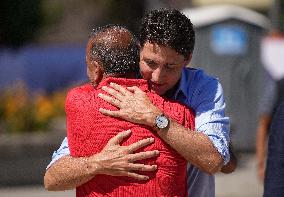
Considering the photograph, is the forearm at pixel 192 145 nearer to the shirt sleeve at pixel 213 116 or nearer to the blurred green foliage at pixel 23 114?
the shirt sleeve at pixel 213 116

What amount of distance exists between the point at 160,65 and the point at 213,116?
10.1 inches

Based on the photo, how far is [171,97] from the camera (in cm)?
340

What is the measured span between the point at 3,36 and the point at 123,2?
175 inches

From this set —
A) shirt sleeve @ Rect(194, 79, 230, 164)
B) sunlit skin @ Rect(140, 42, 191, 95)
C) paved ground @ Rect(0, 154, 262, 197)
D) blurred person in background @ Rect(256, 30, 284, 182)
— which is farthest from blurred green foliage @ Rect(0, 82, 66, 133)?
sunlit skin @ Rect(140, 42, 191, 95)

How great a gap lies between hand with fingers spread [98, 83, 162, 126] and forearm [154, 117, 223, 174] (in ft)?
0.22

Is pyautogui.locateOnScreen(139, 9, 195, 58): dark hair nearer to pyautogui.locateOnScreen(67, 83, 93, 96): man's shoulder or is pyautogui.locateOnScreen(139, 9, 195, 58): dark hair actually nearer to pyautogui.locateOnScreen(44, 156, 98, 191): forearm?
pyautogui.locateOnScreen(67, 83, 93, 96): man's shoulder

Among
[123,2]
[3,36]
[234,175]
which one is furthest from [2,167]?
[123,2]

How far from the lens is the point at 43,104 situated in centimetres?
1316

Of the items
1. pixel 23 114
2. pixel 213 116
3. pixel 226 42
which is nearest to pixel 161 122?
pixel 213 116

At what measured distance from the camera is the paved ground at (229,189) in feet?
37.1

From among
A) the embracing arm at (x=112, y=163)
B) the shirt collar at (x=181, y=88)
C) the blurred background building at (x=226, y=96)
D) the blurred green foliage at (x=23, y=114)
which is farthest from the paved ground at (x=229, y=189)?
the embracing arm at (x=112, y=163)

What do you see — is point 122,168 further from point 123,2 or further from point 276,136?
point 123,2

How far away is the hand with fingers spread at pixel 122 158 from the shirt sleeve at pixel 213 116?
0.20m

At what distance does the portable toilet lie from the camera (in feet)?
44.9
